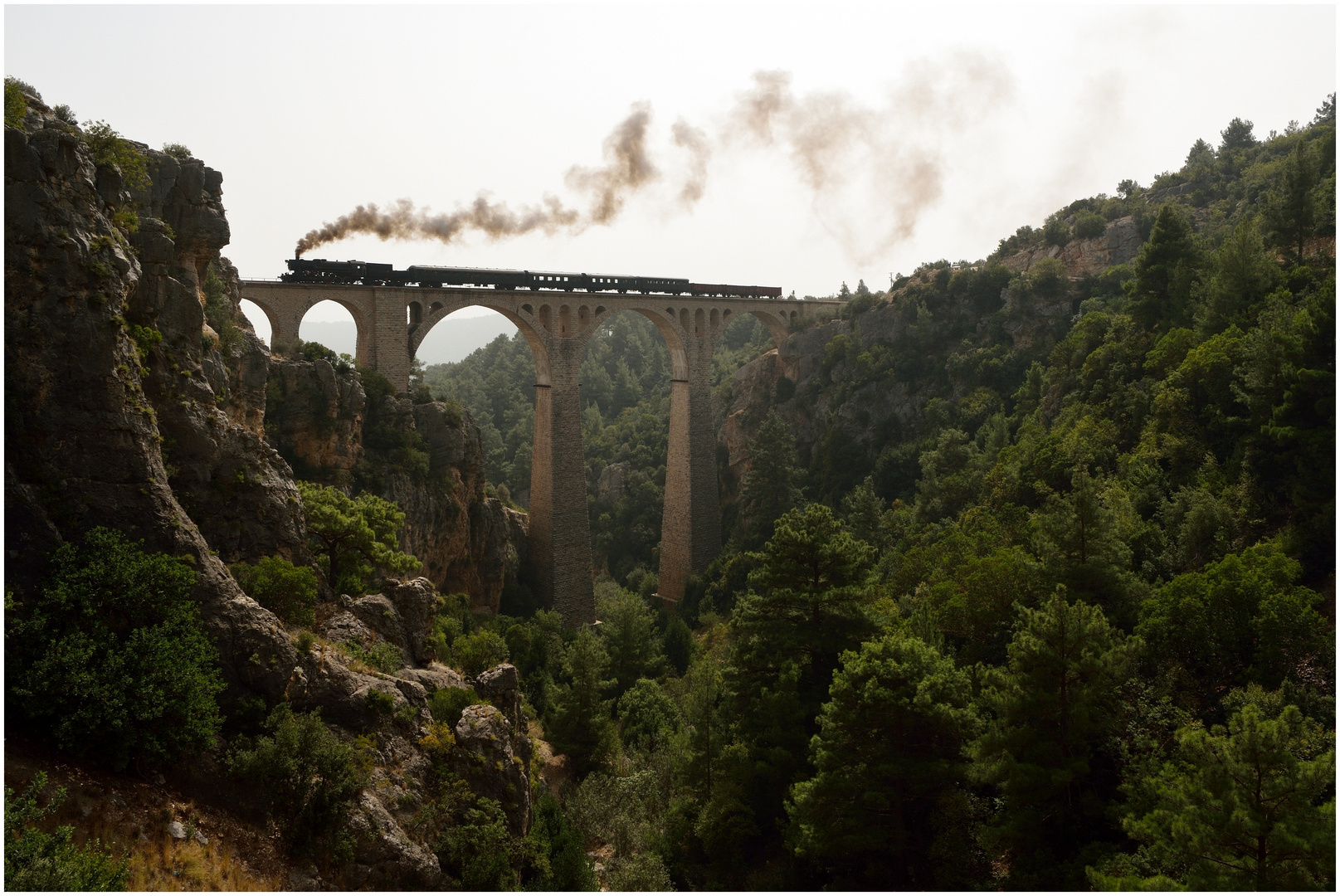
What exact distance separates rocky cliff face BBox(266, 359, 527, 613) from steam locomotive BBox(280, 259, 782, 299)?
15.5 ft

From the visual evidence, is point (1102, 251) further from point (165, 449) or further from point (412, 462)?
point (165, 449)

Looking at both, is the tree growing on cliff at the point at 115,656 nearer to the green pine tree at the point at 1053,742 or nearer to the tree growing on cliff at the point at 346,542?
the tree growing on cliff at the point at 346,542

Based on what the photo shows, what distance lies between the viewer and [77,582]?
34.5 feet

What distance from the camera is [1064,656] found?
40.8 ft

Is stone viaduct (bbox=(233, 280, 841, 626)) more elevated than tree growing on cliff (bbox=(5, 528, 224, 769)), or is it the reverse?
stone viaduct (bbox=(233, 280, 841, 626))

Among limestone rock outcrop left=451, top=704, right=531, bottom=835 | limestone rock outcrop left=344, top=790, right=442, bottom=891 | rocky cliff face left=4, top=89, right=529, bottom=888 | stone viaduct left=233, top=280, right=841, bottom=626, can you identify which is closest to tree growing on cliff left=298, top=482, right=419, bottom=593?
rocky cliff face left=4, top=89, right=529, bottom=888

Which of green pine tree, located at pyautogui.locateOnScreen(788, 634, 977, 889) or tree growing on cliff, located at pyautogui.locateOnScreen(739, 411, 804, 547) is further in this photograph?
tree growing on cliff, located at pyautogui.locateOnScreen(739, 411, 804, 547)

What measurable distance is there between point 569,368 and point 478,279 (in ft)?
18.4

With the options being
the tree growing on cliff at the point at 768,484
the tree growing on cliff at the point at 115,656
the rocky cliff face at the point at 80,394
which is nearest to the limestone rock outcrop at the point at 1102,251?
the tree growing on cliff at the point at 768,484

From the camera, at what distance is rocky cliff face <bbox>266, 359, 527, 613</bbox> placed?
25516mm

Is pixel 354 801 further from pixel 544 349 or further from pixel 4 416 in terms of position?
pixel 544 349

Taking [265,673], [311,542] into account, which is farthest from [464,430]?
[265,673]

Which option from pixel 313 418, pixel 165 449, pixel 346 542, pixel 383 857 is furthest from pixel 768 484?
pixel 383 857

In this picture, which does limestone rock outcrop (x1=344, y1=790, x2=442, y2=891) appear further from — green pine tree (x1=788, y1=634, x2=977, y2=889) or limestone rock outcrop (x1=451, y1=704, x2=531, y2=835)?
green pine tree (x1=788, y1=634, x2=977, y2=889)
